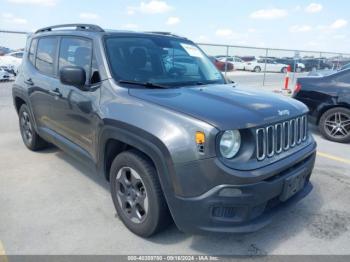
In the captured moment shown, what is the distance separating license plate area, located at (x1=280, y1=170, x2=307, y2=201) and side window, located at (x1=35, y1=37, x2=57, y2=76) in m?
3.18

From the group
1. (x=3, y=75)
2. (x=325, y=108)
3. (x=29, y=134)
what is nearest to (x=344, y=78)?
(x=325, y=108)

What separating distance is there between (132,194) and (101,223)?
1.87 feet

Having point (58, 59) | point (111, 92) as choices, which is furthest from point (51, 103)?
point (111, 92)

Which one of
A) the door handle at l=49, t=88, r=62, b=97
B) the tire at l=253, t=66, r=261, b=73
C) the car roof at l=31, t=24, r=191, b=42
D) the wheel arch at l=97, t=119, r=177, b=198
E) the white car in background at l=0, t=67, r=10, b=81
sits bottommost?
the tire at l=253, t=66, r=261, b=73

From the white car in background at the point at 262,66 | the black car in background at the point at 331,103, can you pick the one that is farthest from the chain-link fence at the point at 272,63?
the black car in background at the point at 331,103

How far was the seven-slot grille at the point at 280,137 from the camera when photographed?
2734 mm

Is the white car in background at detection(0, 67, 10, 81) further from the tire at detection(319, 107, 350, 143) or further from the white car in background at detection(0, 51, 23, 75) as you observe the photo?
the tire at detection(319, 107, 350, 143)

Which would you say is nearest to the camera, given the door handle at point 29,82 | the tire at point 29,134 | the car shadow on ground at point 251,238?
the car shadow on ground at point 251,238

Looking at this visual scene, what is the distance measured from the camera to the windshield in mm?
3471

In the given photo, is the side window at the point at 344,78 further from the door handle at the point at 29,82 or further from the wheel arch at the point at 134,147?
the door handle at the point at 29,82

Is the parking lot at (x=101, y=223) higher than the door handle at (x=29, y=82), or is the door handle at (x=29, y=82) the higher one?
the door handle at (x=29, y=82)

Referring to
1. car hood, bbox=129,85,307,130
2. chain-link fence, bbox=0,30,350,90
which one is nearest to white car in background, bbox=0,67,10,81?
chain-link fence, bbox=0,30,350,90

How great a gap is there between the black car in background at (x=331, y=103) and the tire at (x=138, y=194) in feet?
16.5

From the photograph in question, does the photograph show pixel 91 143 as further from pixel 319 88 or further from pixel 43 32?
pixel 319 88
